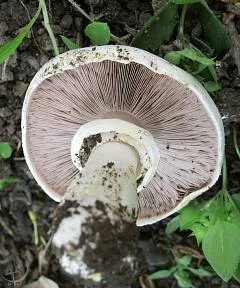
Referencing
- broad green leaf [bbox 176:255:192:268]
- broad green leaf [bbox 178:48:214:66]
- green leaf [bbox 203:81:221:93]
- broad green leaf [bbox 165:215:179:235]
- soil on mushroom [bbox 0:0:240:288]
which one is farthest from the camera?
broad green leaf [bbox 176:255:192:268]

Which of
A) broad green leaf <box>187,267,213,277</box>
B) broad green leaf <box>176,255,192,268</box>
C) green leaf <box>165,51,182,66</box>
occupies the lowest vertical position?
broad green leaf <box>187,267,213,277</box>

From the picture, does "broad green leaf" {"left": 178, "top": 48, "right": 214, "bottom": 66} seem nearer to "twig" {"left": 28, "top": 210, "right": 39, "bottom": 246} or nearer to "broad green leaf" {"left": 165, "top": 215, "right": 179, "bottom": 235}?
"broad green leaf" {"left": 165, "top": 215, "right": 179, "bottom": 235}

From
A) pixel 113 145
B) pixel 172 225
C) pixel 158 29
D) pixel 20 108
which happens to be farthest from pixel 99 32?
pixel 172 225

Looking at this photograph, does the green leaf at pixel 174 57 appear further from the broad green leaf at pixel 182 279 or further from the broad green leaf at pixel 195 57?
the broad green leaf at pixel 182 279

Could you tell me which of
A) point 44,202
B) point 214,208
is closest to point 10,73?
point 44,202

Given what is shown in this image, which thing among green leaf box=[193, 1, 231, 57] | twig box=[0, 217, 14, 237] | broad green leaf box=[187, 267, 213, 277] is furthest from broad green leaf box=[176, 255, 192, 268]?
green leaf box=[193, 1, 231, 57]
